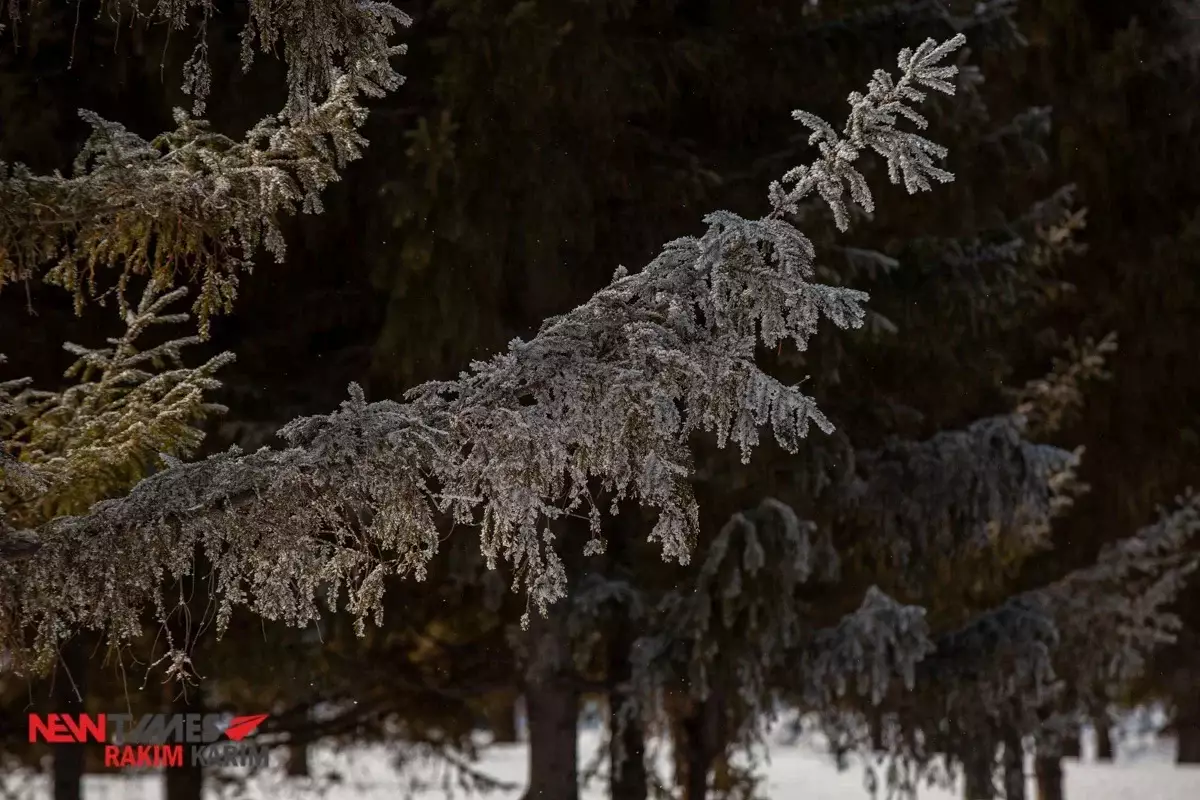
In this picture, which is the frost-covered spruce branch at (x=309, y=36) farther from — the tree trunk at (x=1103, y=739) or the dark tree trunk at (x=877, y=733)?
the tree trunk at (x=1103, y=739)

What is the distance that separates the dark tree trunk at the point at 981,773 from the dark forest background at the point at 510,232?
1.54 m

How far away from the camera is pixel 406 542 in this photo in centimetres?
396

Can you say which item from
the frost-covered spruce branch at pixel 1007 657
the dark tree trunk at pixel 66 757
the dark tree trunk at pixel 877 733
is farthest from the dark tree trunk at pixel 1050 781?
the dark tree trunk at pixel 66 757

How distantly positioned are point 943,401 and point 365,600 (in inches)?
297

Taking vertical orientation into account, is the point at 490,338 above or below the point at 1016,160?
below

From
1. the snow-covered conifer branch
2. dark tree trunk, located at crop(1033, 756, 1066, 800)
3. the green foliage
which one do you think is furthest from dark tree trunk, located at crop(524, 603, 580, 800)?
dark tree trunk, located at crop(1033, 756, 1066, 800)

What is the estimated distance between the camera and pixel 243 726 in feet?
34.1

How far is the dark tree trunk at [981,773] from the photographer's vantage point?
33.4 ft

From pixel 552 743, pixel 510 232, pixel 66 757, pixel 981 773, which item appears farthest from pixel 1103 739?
pixel 66 757

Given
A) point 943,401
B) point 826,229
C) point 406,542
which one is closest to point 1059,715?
point 943,401

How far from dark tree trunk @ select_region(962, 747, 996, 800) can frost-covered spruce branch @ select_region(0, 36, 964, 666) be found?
23.0 ft

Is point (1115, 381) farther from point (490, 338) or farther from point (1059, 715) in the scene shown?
point (490, 338)

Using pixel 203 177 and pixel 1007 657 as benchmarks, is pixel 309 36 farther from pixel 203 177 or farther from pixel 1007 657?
pixel 1007 657

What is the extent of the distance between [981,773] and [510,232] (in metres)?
4.92
